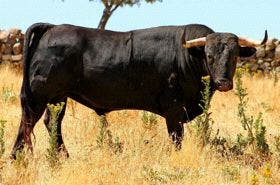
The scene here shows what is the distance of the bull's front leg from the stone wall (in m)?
10.9

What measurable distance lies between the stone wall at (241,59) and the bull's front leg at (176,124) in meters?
10.9

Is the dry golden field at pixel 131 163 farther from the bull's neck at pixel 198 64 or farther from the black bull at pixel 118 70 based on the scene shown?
the bull's neck at pixel 198 64

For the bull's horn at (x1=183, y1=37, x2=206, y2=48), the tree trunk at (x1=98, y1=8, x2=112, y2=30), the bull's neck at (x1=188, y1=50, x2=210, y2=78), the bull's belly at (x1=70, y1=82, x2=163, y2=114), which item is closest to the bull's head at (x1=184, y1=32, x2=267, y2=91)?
the bull's horn at (x1=183, y1=37, x2=206, y2=48)

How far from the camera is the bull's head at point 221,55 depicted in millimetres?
6707

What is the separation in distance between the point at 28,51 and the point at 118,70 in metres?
1.08

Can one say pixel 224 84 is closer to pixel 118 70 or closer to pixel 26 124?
pixel 118 70

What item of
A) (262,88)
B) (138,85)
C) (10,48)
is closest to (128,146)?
(138,85)

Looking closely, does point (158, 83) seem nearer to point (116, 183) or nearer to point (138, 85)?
point (138, 85)

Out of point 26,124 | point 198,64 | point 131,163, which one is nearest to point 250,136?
point 198,64

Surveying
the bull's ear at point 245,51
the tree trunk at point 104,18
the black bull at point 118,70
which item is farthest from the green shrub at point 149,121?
the tree trunk at point 104,18

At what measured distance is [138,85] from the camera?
7.10 meters

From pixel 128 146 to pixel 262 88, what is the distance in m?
7.30

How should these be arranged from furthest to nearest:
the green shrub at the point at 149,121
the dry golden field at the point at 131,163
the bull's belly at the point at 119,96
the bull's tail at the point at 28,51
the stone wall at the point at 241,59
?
the stone wall at the point at 241,59
the green shrub at the point at 149,121
the bull's belly at the point at 119,96
the bull's tail at the point at 28,51
the dry golden field at the point at 131,163

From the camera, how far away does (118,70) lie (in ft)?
23.3
